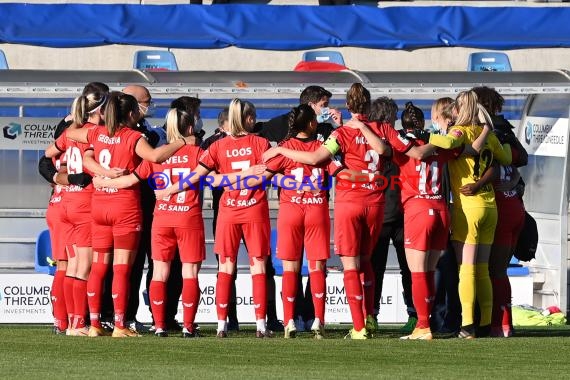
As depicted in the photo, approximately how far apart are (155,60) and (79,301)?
23.7ft

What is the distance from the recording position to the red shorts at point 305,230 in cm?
1116

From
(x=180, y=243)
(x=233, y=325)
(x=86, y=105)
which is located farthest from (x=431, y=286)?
(x=86, y=105)

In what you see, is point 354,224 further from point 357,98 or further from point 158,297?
point 158,297

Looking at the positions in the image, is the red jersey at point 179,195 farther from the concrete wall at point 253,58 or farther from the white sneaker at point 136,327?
the concrete wall at point 253,58

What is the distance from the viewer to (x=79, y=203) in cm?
1133

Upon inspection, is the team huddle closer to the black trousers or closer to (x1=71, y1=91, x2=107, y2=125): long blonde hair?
(x1=71, y1=91, x2=107, y2=125): long blonde hair

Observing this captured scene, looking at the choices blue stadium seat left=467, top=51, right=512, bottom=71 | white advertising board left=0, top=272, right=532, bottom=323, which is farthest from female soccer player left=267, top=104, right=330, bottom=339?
blue stadium seat left=467, top=51, right=512, bottom=71

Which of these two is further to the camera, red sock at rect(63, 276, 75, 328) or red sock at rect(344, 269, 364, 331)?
red sock at rect(63, 276, 75, 328)

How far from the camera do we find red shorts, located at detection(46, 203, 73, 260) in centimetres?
1155

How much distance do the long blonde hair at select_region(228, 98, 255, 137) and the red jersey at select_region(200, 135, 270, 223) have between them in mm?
62

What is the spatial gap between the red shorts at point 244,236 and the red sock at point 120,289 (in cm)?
72

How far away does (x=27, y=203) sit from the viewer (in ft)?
47.6

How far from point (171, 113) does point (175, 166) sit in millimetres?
393

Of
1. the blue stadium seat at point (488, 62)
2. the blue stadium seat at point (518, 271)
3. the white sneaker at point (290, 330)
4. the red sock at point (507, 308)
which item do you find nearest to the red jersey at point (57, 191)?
the white sneaker at point (290, 330)
